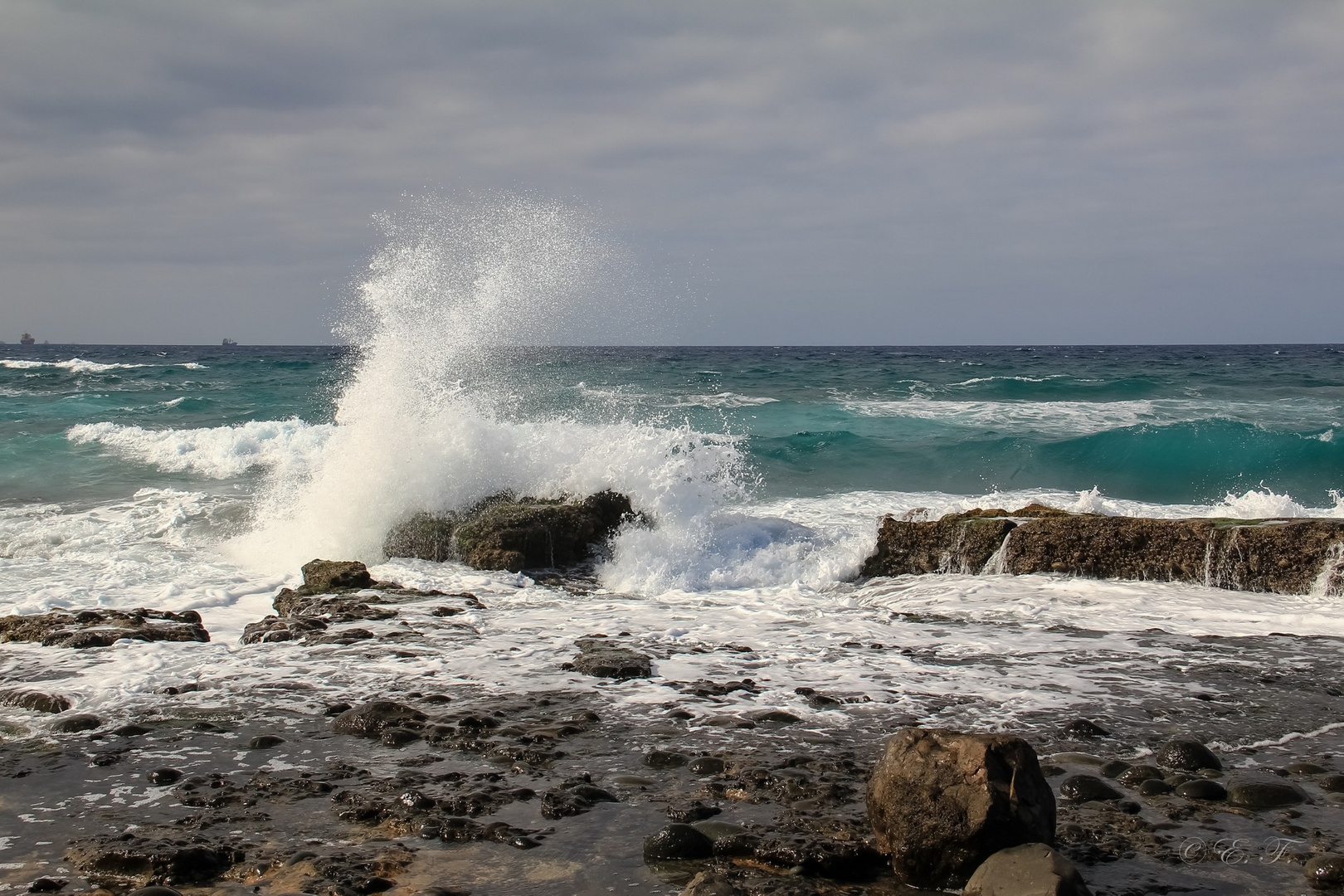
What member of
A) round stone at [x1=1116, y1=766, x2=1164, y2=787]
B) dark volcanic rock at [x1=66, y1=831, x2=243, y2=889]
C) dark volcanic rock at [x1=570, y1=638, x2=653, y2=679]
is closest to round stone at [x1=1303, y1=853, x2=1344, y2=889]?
round stone at [x1=1116, y1=766, x2=1164, y2=787]


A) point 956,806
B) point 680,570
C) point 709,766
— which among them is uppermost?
point 956,806

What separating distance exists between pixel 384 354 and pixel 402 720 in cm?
886

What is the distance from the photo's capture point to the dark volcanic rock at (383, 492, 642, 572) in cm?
1020

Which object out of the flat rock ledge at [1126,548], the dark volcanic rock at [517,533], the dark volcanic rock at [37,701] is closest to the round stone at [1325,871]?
the dark volcanic rock at [37,701]

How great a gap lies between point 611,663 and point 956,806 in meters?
3.13

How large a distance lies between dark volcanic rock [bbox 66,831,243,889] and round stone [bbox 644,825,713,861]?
146cm

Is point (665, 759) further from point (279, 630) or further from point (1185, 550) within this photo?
point (1185, 550)

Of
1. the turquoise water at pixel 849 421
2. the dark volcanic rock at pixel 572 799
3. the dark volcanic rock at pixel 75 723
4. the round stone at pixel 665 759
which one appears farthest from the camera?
the turquoise water at pixel 849 421

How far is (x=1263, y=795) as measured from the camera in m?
4.09

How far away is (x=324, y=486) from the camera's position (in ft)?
39.0

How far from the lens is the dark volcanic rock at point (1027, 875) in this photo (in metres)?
→ 3.04

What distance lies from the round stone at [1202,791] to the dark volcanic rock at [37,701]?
553 cm

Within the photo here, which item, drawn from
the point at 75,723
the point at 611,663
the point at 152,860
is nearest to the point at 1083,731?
the point at 611,663

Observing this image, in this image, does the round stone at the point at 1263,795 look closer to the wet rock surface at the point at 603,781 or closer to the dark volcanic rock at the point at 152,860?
the wet rock surface at the point at 603,781
